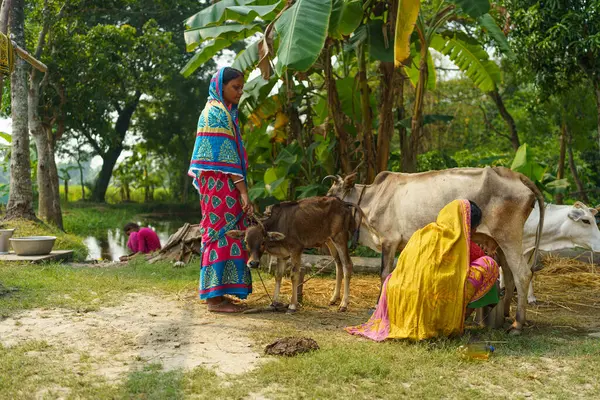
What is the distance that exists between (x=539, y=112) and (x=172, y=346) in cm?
1129

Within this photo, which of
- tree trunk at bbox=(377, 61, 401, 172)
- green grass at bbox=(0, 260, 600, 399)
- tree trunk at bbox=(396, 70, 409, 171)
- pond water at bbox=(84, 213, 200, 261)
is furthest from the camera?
pond water at bbox=(84, 213, 200, 261)

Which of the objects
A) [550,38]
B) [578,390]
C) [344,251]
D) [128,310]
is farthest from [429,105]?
[578,390]

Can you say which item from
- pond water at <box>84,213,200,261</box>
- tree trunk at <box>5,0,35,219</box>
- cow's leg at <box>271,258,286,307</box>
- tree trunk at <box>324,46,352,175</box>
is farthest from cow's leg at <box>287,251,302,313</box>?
tree trunk at <box>5,0,35,219</box>

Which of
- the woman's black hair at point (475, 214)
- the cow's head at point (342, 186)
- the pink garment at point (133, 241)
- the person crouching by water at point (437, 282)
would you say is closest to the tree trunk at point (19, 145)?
the pink garment at point (133, 241)

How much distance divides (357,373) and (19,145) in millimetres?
10049

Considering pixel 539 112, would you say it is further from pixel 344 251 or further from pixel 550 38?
pixel 344 251

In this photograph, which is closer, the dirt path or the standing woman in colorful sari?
the dirt path

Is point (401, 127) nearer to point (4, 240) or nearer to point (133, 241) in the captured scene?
point (133, 241)

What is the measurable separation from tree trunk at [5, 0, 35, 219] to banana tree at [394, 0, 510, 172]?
24.0 feet

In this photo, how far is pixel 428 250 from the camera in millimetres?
4520

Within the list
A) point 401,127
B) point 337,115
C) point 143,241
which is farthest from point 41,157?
point 401,127

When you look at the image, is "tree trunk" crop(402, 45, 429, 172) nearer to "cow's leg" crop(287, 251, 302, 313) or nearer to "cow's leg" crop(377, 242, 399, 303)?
"cow's leg" crop(377, 242, 399, 303)

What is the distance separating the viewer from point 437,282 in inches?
173

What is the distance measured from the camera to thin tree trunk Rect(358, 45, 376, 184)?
7.97 m
